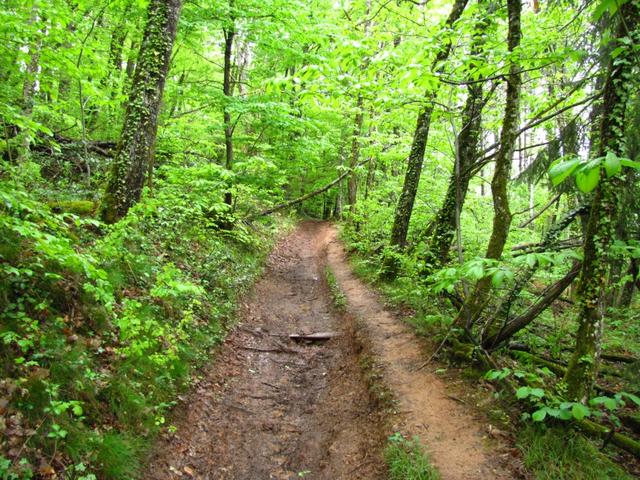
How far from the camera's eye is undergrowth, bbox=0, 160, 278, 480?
10.7 feet

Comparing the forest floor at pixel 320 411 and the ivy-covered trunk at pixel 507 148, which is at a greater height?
the ivy-covered trunk at pixel 507 148

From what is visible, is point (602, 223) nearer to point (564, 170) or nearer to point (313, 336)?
point (564, 170)

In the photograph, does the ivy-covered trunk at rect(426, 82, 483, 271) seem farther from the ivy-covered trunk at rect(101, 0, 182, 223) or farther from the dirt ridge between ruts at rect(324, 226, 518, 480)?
the ivy-covered trunk at rect(101, 0, 182, 223)

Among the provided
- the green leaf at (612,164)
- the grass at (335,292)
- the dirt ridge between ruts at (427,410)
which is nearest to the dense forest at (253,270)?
the green leaf at (612,164)

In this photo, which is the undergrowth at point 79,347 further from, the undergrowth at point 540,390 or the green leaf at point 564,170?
the green leaf at point 564,170

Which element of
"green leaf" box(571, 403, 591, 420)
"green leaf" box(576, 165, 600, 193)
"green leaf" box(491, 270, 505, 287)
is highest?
"green leaf" box(576, 165, 600, 193)

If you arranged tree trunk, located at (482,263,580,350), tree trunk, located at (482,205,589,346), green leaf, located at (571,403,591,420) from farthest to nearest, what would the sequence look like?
tree trunk, located at (482,205,589,346), tree trunk, located at (482,263,580,350), green leaf, located at (571,403,591,420)

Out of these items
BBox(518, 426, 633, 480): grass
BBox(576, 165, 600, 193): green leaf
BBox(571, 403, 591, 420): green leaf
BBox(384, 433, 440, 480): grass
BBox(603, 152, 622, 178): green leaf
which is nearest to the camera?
BBox(603, 152, 622, 178): green leaf

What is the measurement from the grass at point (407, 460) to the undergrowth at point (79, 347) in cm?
278

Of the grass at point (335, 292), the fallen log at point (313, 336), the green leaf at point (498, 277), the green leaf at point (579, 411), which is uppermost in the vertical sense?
the green leaf at point (498, 277)

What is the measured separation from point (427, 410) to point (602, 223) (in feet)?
10.7

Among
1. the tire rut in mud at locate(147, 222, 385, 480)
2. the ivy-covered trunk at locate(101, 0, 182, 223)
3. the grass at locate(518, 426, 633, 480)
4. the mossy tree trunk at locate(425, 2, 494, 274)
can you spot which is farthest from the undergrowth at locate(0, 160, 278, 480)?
the mossy tree trunk at locate(425, 2, 494, 274)

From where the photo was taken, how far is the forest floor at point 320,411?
4.43 meters

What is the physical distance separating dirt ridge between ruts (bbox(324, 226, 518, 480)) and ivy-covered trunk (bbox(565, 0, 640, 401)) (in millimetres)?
1250
